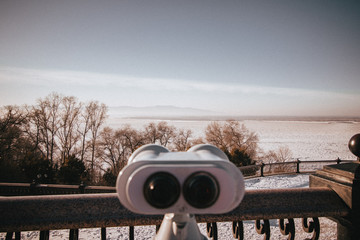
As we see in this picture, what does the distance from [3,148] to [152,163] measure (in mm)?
30707

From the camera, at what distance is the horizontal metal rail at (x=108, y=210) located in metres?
1.33

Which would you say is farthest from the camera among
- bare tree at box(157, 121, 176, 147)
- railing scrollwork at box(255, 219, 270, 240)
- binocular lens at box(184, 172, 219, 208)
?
bare tree at box(157, 121, 176, 147)

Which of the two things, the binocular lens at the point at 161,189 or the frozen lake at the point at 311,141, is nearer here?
the binocular lens at the point at 161,189

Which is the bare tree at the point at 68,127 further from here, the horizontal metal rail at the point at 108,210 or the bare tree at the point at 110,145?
the horizontal metal rail at the point at 108,210

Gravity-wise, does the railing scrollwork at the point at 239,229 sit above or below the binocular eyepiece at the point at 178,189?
below

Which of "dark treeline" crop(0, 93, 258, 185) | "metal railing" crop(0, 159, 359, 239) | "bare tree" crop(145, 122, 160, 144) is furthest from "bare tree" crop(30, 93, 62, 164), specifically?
"metal railing" crop(0, 159, 359, 239)

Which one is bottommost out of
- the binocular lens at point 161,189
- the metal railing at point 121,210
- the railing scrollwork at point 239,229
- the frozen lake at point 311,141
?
the frozen lake at point 311,141

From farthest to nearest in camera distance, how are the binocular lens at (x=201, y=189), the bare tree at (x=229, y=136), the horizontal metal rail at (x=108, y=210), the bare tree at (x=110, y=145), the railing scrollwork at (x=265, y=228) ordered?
the bare tree at (x=110, y=145) → the bare tree at (x=229, y=136) → the railing scrollwork at (x=265, y=228) → the horizontal metal rail at (x=108, y=210) → the binocular lens at (x=201, y=189)

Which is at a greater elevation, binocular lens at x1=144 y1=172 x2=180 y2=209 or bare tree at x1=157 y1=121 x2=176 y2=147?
binocular lens at x1=144 y1=172 x2=180 y2=209

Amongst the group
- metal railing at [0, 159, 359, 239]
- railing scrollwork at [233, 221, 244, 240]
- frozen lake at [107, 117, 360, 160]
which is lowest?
frozen lake at [107, 117, 360, 160]

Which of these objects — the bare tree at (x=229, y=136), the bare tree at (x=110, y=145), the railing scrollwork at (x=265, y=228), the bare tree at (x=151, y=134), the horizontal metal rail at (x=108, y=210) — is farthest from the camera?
the bare tree at (x=151, y=134)

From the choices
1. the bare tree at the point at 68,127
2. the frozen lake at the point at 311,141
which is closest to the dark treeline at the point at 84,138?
the bare tree at the point at 68,127

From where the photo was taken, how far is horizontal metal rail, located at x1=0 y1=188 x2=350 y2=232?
4.37 ft

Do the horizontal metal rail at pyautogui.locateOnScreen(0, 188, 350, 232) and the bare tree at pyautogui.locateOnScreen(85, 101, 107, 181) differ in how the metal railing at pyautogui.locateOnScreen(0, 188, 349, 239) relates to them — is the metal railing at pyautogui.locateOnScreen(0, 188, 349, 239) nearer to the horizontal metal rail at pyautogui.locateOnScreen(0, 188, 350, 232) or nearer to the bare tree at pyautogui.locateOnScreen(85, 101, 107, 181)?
the horizontal metal rail at pyautogui.locateOnScreen(0, 188, 350, 232)
